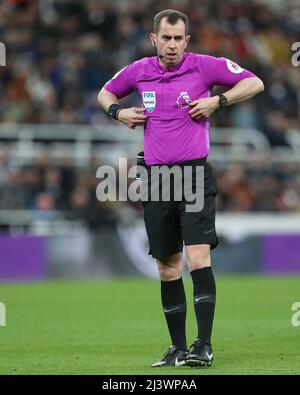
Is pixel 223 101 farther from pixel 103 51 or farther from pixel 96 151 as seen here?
pixel 103 51

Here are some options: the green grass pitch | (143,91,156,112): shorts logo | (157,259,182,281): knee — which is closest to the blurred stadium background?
the green grass pitch

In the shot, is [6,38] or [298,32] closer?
[6,38]

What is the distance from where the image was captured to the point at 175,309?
8.29m

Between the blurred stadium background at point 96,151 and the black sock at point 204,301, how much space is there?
302 inches

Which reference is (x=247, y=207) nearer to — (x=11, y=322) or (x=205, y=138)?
(x=11, y=322)

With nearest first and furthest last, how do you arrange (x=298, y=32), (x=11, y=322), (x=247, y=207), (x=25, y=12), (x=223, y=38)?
(x=11, y=322), (x=247, y=207), (x=25, y=12), (x=223, y=38), (x=298, y=32)

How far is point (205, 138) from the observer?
8172mm

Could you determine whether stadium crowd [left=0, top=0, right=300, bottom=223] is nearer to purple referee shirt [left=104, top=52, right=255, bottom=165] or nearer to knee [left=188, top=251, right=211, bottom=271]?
purple referee shirt [left=104, top=52, right=255, bottom=165]

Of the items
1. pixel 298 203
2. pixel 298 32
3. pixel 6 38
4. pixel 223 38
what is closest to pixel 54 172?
pixel 6 38

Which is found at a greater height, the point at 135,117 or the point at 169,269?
the point at 135,117

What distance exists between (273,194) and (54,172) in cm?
432

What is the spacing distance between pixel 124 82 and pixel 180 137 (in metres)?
0.74

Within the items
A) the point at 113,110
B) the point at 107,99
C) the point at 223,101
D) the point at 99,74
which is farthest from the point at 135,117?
the point at 99,74

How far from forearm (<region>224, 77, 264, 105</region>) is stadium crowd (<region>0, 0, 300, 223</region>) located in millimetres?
10641
